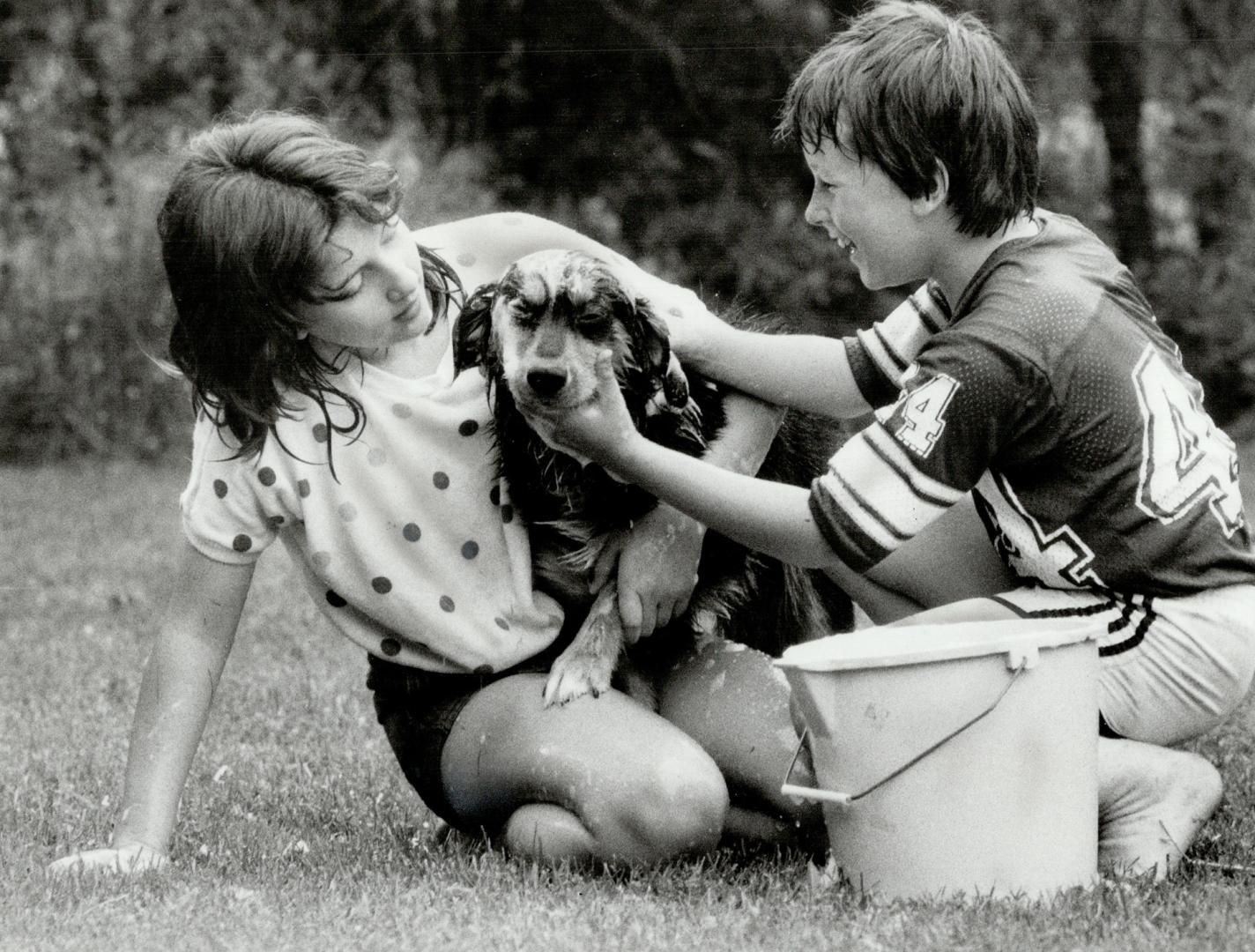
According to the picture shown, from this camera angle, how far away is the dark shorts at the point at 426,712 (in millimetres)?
2926

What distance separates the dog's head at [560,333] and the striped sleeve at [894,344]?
1.20ft

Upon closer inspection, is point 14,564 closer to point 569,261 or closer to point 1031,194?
point 569,261

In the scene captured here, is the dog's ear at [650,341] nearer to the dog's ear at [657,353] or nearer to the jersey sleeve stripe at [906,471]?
the dog's ear at [657,353]

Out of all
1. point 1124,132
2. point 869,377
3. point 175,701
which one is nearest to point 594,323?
point 869,377

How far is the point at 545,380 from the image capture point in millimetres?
2727

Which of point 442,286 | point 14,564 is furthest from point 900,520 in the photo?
point 14,564

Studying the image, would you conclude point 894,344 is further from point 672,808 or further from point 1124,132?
point 1124,132

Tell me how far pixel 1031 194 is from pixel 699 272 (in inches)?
296

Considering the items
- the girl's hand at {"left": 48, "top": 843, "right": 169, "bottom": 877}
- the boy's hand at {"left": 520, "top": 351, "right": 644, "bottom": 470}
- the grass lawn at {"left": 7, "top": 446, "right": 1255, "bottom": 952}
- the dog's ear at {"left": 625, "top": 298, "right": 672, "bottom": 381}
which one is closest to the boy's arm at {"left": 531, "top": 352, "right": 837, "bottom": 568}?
the boy's hand at {"left": 520, "top": 351, "right": 644, "bottom": 470}

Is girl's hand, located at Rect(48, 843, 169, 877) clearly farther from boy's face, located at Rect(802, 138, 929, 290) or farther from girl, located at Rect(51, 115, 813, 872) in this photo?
boy's face, located at Rect(802, 138, 929, 290)

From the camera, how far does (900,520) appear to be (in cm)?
250

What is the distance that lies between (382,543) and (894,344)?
99 cm

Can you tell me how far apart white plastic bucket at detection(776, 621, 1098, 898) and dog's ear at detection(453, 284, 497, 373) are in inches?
32.7

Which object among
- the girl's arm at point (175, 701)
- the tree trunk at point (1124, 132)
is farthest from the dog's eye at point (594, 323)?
the tree trunk at point (1124, 132)
